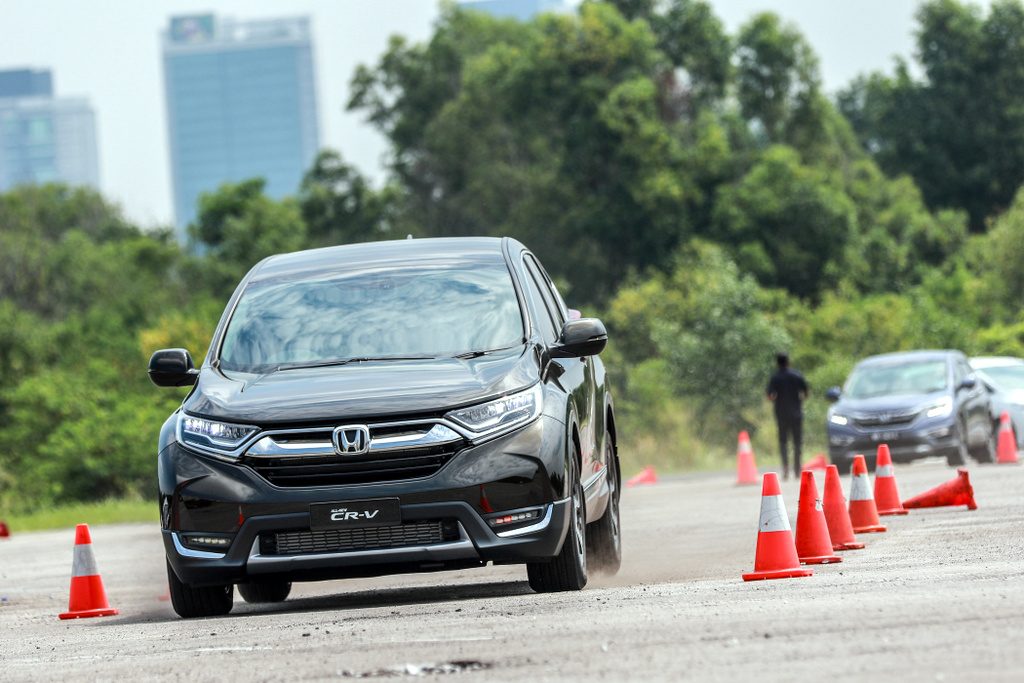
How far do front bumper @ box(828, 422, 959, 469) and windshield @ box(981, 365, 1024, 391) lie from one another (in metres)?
5.29

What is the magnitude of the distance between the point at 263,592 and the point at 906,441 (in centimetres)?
1537

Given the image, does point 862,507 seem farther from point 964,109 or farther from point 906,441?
point 964,109

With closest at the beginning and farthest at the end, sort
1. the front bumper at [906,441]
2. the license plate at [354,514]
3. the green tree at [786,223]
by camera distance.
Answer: the license plate at [354,514] < the front bumper at [906,441] < the green tree at [786,223]

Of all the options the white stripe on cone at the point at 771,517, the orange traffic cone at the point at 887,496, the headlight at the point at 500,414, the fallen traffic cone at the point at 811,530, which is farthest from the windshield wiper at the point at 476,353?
the orange traffic cone at the point at 887,496

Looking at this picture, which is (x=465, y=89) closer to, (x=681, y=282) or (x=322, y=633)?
(x=681, y=282)

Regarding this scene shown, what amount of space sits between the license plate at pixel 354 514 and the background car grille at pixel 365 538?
0.05 metres

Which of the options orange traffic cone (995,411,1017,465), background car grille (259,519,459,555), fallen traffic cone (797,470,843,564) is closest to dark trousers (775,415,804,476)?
orange traffic cone (995,411,1017,465)

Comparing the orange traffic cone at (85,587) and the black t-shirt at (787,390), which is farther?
the black t-shirt at (787,390)

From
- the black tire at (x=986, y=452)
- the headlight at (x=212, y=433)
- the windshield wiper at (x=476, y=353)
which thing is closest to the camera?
the headlight at (x=212, y=433)

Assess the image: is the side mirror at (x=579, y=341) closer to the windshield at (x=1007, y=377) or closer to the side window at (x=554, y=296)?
the side window at (x=554, y=296)

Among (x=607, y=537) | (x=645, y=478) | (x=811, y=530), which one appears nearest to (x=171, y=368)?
(x=607, y=537)

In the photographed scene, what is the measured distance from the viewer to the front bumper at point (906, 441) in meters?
25.4

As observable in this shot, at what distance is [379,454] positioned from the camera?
30.5ft

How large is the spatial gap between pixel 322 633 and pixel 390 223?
2416 inches
